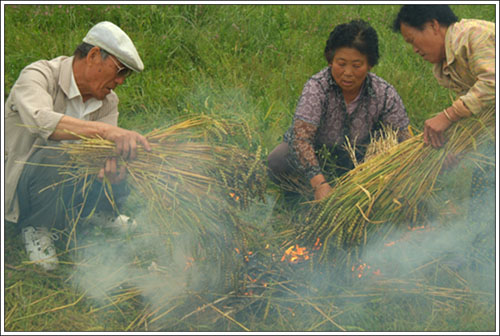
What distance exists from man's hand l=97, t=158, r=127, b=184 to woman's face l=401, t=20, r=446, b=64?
1.65m

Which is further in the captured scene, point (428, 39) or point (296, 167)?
point (296, 167)

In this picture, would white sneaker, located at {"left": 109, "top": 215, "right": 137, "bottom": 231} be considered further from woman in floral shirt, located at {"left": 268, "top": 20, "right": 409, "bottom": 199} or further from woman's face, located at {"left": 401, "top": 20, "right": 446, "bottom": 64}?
woman's face, located at {"left": 401, "top": 20, "right": 446, "bottom": 64}

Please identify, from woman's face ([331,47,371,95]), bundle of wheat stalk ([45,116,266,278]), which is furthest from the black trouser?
bundle of wheat stalk ([45,116,266,278])

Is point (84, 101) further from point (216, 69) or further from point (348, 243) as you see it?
point (216, 69)

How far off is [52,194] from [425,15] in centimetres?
223

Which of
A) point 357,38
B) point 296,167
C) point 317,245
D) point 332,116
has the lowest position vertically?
point 317,245

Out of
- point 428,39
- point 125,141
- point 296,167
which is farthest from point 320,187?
point 125,141

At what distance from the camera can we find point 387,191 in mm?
2928

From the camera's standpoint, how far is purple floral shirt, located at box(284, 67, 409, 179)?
3359mm

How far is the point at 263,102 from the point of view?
4.89m

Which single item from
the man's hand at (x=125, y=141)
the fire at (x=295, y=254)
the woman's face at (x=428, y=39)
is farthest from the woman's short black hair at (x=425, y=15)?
the man's hand at (x=125, y=141)

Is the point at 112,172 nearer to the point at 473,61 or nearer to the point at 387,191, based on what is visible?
the point at 387,191

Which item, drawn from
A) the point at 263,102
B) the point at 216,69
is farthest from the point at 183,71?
the point at 263,102

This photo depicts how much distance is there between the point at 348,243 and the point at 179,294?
0.97m
